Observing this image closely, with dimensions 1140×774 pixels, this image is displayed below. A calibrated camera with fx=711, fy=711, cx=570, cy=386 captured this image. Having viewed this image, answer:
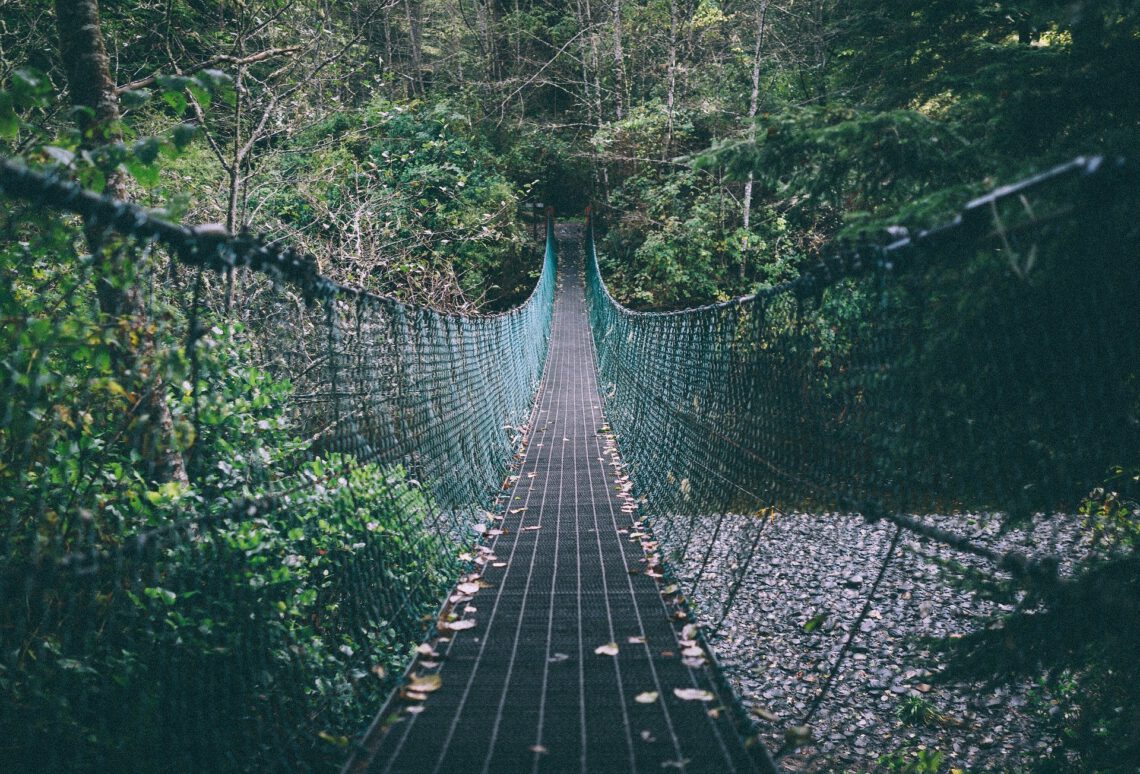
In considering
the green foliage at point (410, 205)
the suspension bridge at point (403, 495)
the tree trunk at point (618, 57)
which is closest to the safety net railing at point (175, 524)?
the suspension bridge at point (403, 495)

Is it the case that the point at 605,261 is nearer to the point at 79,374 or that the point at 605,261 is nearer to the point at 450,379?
the point at 450,379

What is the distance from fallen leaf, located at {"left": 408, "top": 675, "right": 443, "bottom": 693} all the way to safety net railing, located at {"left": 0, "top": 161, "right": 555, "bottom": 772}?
0.14 metres

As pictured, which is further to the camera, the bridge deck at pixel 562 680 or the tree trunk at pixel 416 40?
the tree trunk at pixel 416 40

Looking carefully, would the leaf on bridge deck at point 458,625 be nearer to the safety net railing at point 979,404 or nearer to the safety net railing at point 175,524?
the safety net railing at point 175,524

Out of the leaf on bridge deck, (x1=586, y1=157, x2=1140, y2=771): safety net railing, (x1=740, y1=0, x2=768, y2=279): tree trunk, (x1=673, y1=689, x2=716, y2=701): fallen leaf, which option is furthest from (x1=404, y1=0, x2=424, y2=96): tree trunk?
(x1=673, y1=689, x2=716, y2=701): fallen leaf

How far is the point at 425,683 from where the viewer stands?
7.47ft

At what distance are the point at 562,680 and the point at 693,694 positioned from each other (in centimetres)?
44

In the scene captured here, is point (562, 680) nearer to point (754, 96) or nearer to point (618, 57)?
point (754, 96)

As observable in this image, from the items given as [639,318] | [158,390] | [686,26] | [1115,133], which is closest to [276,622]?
[158,390]

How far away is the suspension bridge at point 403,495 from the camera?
1.64m

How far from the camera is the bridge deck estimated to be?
1.87 m

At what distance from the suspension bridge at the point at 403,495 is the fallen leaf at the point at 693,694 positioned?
13 mm

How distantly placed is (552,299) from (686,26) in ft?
21.2

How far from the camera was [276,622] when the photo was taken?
2.17m
